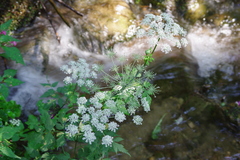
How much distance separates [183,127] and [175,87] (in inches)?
38.8

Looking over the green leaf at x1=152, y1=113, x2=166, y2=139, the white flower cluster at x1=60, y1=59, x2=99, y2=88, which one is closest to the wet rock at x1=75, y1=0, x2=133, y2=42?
the green leaf at x1=152, y1=113, x2=166, y2=139

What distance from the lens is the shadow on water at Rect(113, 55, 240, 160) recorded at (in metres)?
3.59

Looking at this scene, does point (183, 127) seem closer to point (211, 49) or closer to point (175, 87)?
point (175, 87)

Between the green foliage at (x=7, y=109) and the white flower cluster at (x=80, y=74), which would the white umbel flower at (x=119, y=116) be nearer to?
the white flower cluster at (x=80, y=74)

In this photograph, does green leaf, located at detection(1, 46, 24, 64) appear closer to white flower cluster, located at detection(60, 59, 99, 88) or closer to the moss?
white flower cluster, located at detection(60, 59, 99, 88)

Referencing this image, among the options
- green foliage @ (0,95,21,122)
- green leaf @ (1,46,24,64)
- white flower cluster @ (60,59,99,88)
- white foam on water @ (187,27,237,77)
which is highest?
white foam on water @ (187,27,237,77)

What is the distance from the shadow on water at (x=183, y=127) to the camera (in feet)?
11.8

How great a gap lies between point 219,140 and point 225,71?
2169mm

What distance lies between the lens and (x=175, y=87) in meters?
4.65

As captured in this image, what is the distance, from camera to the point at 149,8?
6.41m

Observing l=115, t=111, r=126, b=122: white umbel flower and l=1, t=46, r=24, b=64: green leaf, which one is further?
l=1, t=46, r=24, b=64: green leaf

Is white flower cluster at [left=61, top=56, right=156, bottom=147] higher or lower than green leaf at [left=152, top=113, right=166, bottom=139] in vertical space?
lower

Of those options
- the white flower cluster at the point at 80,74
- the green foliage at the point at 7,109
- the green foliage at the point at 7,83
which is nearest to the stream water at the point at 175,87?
the green foliage at the point at 7,109

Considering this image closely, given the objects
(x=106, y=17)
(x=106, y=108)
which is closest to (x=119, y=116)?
(x=106, y=108)
